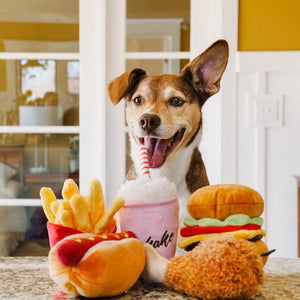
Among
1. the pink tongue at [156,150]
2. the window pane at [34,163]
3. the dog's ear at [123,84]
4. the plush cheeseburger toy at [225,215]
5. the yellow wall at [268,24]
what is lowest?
the window pane at [34,163]

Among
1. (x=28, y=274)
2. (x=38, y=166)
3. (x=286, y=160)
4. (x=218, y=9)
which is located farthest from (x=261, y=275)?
(x=38, y=166)

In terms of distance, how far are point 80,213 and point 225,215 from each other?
0.63 ft

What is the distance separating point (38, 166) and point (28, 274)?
191cm

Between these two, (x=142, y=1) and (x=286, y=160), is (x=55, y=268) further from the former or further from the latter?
(x=142, y=1)

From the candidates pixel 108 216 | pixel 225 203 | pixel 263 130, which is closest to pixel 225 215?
pixel 225 203

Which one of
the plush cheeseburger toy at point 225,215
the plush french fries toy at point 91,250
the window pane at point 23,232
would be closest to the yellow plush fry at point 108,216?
the plush french fries toy at point 91,250

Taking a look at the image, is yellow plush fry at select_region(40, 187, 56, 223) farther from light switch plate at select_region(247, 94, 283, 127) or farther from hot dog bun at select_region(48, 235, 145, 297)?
light switch plate at select_region(247, 94, 283, 127)

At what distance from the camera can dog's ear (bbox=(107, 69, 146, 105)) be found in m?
1.04

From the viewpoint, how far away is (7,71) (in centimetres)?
248

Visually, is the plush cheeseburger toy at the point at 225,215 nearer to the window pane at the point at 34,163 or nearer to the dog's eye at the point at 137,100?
the dog's eye at the point at 137,100

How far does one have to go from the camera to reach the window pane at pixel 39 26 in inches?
95.9

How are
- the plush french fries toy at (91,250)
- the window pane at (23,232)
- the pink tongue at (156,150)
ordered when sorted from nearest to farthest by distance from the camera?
the plush french fries toy at (91,250) → the pink tongue at (156,150) → the window pane at (23,232)

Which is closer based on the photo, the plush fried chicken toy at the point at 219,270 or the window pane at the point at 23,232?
the plush fried chicken toy at the point at 219,270

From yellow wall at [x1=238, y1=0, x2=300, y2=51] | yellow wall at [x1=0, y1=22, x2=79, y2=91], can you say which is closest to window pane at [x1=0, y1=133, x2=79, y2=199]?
yellow wall at [x1=0, y1=22, x2=79, y2=91]
